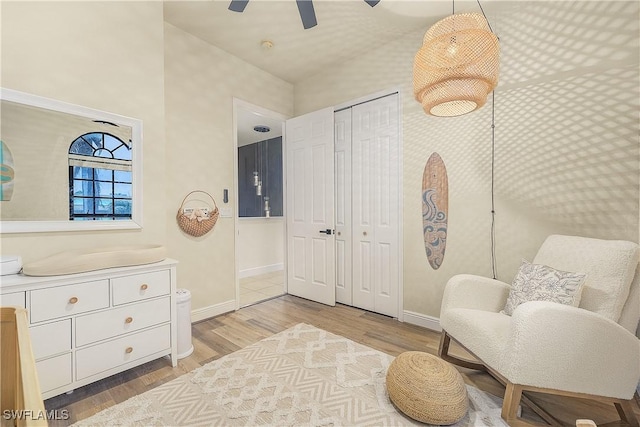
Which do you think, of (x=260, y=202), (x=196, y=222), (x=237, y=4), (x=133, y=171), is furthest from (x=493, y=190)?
(x=260, y=202)

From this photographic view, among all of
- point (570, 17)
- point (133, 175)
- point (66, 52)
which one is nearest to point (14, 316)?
point (133, 175)

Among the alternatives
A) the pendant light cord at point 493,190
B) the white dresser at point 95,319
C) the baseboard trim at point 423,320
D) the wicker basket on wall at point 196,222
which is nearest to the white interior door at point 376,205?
the baseboard trim at point 423,320

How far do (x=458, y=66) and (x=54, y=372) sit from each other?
2.69 m

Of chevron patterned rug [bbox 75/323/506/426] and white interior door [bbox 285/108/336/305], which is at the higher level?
white interior door [bbox 285/108/336/305]

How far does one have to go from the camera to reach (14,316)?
978 millimetres

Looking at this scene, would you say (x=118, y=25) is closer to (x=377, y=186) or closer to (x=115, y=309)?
(x=115, y=309)

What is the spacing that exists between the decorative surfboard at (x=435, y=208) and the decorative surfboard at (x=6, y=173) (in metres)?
2.95

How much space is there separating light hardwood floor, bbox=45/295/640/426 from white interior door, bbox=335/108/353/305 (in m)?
0.26

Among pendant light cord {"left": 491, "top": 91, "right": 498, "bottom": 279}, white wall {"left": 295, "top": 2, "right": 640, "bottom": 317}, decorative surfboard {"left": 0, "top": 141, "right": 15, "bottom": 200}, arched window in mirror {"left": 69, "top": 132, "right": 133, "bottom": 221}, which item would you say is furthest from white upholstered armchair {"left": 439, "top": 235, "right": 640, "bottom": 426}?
decorative surfboard {"left": 0, "top": 141, "right": 15, "bottom": 200}

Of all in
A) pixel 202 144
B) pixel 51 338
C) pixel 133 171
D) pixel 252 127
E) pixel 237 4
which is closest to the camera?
pixel 51 338

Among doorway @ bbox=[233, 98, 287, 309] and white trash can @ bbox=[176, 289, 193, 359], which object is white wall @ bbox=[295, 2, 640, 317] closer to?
white trash can @ bbox=[176, 289, 193, 359]

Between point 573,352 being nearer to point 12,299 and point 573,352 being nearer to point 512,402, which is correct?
point 512,402

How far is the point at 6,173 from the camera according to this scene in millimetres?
1695

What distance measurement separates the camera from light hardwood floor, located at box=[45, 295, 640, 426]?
1.65 meters
